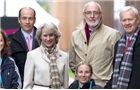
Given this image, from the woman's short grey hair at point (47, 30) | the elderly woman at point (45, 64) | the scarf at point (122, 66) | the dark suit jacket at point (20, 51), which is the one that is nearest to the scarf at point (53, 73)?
the elderly woman at point (45, 64)

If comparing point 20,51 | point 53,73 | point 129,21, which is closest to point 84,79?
point 53,73

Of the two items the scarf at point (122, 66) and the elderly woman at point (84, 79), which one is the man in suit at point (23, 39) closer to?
the elderly woman at point (84, 79)

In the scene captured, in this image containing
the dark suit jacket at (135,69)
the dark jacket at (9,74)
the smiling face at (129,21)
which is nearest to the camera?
the dark suit jacket at (135,69)

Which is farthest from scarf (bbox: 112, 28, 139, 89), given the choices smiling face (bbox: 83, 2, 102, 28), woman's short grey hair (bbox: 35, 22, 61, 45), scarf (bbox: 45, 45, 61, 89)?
woman's short grey hair (bbox: 35, 22, 61, 45)

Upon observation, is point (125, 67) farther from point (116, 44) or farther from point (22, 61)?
point (22, 61)

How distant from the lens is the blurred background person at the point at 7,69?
15.3 feet

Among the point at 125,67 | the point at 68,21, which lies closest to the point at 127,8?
the point at 125,67

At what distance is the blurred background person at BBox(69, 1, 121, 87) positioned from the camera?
498 centimetres

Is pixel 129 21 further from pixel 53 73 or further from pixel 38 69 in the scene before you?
pixel 38 69

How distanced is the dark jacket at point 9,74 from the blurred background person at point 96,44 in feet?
2.67

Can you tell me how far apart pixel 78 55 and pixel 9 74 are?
91cm

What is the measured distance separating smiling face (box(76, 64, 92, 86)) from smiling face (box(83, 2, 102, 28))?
0.64 meters

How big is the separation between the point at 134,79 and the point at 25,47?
137 cm

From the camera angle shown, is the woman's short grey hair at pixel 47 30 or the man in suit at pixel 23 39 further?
the man in suit at pixel 23 39
